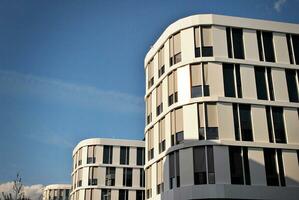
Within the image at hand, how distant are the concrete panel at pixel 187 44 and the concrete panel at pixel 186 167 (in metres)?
7.67

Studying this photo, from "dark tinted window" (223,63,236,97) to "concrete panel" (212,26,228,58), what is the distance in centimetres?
98

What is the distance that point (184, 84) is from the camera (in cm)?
3272

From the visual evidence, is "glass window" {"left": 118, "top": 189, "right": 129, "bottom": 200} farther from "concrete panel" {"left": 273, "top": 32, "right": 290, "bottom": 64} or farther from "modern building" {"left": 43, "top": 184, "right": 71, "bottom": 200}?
"concrete panel" {"left": 273, "top": 32, "right": 290, "bottom": 64}

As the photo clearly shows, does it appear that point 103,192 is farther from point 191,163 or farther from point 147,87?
point 191,163

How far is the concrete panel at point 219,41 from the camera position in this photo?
32844mm

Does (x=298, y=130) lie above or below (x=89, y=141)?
below

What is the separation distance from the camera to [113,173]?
59.6m

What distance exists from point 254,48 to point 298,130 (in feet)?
24.8

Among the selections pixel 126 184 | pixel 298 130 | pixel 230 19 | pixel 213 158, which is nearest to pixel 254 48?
pixel 230 19

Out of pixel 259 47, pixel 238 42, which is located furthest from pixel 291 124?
pixel 238 42

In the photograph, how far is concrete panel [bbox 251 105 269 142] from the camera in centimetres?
3144

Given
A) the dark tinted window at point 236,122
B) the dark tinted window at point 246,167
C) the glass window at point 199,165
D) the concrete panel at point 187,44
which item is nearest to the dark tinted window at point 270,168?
the dark tinted window at point 246,167

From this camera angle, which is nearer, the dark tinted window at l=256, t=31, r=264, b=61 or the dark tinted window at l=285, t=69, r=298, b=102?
the dark tinted window at l=285, t=69, r=298, b=102

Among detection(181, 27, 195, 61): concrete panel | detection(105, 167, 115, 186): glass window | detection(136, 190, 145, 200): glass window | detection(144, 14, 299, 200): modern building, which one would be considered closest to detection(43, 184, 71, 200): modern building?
detection(105, 167, 115, 186): glass window
